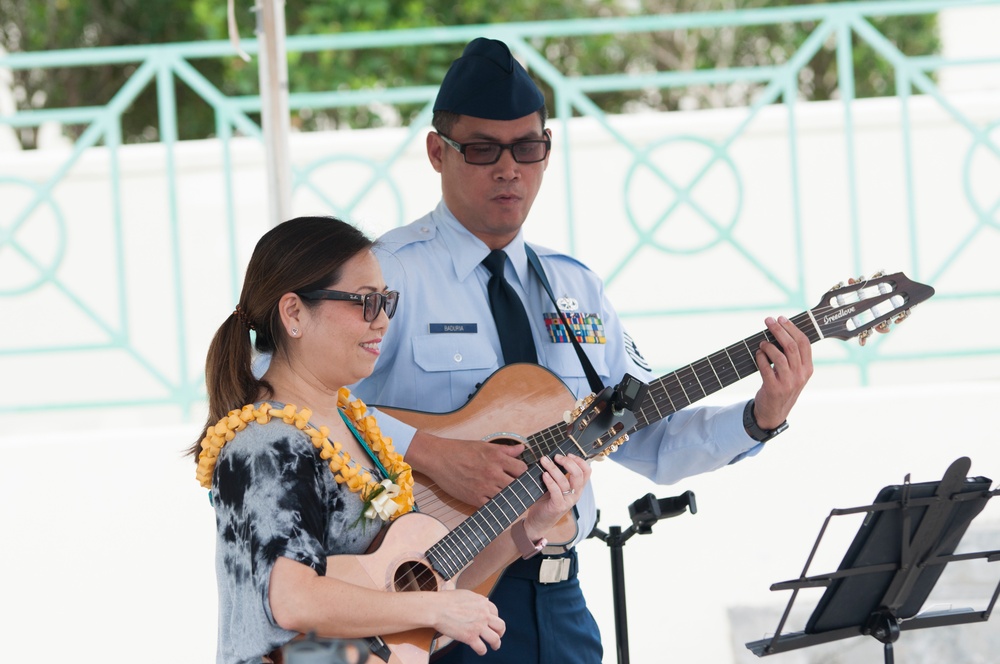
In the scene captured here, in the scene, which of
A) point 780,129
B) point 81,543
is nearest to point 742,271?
point 780,129

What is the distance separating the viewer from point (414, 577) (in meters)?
2.34

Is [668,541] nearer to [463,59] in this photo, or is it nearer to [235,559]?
[463,59]

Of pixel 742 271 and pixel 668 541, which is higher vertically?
pixel 742 271

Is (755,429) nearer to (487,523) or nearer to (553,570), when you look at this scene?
(553,570)

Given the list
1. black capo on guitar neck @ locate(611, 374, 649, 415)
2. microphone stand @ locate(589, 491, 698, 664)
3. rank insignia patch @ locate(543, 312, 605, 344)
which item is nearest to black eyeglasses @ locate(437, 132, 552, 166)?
rank insignia patch @ locate(543, 312, 605, 344)

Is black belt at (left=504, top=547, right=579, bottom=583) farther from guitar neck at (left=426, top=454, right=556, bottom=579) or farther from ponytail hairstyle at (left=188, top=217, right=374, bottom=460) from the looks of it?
ponytail hairstyle at (left=188, top=217, right=374, bottom=460)

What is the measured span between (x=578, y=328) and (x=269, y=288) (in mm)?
947

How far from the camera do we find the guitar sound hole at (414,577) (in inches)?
90.9

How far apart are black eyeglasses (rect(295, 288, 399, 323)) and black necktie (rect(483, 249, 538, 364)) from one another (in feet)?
1.99

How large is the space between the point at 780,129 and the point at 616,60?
9079 mm

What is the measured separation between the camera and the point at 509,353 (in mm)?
2871

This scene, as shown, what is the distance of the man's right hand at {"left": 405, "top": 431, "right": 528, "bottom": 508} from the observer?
8.53 ft

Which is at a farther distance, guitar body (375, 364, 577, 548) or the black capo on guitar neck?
guitar body (375, 364, 577, 548)

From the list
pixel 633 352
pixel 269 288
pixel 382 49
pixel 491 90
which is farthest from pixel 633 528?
pixel 382 49
